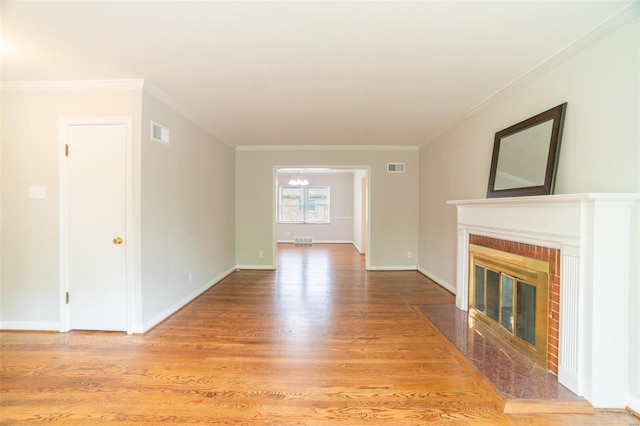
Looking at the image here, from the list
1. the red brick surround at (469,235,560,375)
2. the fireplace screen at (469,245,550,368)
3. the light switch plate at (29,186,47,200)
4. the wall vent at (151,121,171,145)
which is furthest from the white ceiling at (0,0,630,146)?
the fireplace screen at (469,245,550,368)

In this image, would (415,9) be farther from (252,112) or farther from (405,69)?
(252,112)

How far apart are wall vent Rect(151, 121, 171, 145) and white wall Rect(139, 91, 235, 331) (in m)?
→ 0.06

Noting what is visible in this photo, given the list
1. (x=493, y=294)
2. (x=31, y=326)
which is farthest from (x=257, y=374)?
(x=31, y=326)

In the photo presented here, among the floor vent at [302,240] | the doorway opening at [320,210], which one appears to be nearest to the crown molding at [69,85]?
the doorway opening at [320,210]

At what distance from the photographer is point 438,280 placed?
4621mm

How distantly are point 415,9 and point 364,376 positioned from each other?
8.14ft

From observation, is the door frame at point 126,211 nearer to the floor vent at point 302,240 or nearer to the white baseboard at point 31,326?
the white baseboard at point 31,326

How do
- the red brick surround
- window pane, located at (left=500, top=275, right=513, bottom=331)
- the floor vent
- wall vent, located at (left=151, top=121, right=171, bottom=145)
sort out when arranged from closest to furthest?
the red brick surround → window pane, located at (left=500, top=275, right=513, bottom=331) → wall vent, located at (left=151, top=121, right=171, bottom=145) → the floor vent

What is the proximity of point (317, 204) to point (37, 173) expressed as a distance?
794 cm

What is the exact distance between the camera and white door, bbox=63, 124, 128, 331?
2.75m

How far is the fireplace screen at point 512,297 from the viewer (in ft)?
6.97

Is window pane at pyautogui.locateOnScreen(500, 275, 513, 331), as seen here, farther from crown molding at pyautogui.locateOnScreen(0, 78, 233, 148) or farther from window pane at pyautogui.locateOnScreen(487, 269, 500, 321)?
crown molding at pyautogui.locateOnScreen(0, 78, 233, 148)

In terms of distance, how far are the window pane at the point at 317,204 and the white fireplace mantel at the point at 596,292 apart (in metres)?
8.44

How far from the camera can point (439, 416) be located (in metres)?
1.72
